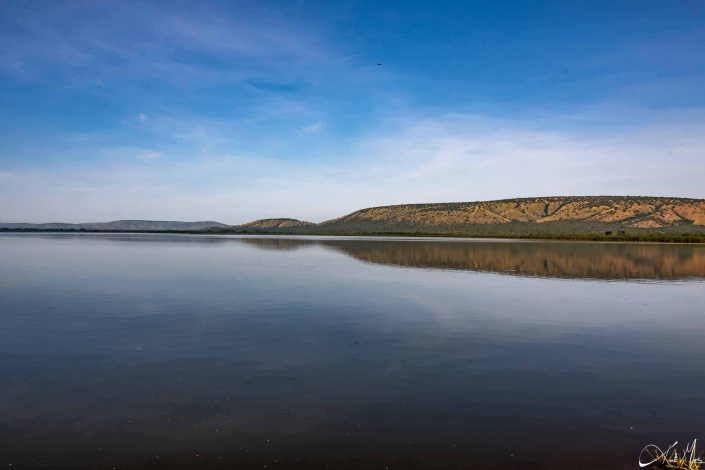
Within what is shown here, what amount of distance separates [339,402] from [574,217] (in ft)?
610

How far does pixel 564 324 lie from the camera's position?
57.3ft

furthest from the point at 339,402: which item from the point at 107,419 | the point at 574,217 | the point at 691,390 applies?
the point at 574,217

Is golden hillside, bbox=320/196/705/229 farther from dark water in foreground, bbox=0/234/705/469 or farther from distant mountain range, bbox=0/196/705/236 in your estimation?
dark water in foreground, bbox=0/234/705/469

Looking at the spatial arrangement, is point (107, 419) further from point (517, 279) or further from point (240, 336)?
point (517, 279)

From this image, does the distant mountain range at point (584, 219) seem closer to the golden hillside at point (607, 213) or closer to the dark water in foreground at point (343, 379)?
the golden hillside at point (607, 213)

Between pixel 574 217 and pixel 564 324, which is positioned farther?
pixel 574 217

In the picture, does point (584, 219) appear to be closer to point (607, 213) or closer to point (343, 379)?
point (607, 213)

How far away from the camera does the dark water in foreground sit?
769 centimetres

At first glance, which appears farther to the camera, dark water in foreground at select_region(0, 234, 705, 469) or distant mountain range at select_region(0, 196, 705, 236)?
distant mountain range at select_region(0, 196, 705, 236)

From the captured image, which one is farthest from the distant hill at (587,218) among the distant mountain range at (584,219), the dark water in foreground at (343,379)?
the dark water in foreground at (343,379)

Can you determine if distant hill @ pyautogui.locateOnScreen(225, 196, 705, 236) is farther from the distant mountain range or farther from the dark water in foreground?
the dark water in foreground

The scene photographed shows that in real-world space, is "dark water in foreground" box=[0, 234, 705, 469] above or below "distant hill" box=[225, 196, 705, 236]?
below

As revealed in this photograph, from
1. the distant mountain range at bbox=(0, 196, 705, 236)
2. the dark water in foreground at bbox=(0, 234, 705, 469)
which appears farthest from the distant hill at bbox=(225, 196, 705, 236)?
the dark water in foreground at bbox=(0, 234, 705, 469)

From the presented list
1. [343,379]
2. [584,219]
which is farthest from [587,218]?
[343,379]
